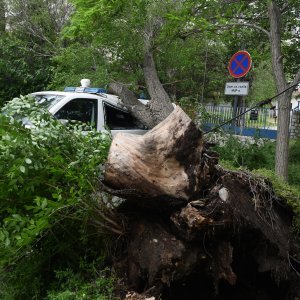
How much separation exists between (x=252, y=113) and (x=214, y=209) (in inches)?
364

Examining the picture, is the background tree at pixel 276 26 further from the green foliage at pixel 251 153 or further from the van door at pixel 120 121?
the van door at pixel 120 121

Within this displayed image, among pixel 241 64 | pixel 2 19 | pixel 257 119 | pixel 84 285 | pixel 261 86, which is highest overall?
pixel 2 19

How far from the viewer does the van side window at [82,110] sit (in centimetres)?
794

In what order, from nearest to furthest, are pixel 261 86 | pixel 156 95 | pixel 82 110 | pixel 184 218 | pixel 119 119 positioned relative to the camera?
pixel 184 218 < pixel 82 110 < pixel 119 119 < pixel 156 95 < pixel 261 86

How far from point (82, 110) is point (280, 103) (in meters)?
3.51

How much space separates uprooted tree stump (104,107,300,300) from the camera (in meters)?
3.48

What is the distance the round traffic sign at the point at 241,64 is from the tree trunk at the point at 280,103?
1.90m

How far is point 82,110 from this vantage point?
26.9 feet

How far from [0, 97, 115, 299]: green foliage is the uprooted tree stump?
25cm

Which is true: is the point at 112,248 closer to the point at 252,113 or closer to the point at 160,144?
the point at 160,144

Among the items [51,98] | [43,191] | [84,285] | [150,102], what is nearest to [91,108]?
[51,98]

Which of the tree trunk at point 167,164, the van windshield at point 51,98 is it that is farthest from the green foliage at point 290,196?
the van windshield at point 51,98

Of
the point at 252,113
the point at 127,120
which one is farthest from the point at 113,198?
the point at 252,113

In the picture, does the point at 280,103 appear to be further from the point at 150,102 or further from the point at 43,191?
the point at 43,191
